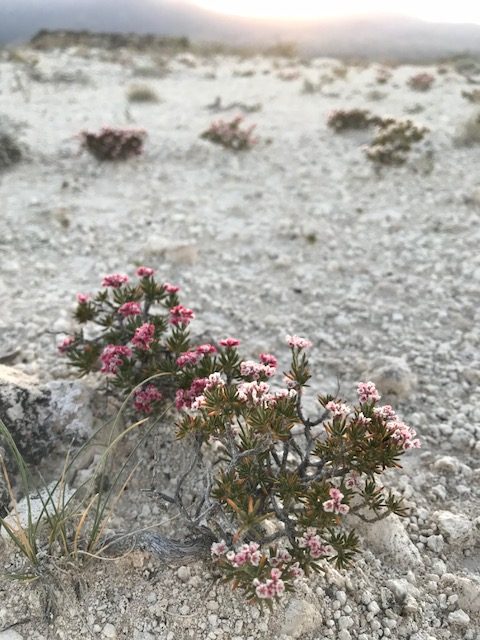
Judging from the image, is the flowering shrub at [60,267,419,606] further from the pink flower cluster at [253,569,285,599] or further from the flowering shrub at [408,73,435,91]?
the flowering shrub at [408,73,435,91]

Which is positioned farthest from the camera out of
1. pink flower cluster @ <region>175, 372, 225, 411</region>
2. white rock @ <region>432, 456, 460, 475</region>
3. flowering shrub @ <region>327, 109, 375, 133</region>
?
flowering shrub @ <region>327, 109, 375, 133</region>

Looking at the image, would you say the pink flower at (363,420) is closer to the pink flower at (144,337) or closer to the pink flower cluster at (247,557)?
the pink flower cluster at (247,557)

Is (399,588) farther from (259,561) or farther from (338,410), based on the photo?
(338,410)

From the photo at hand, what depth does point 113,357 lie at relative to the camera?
399cm

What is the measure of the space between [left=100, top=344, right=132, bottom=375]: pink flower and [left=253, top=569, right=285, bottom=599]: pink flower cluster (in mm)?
1953

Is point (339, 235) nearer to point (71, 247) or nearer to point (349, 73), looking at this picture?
point (71, 247)

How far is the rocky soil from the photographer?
9.95ft

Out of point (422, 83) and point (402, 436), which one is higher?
point (422, 83)

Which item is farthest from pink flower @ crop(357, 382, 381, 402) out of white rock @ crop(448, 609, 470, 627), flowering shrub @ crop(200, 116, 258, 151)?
flowering shrub @ crop(200, 116, 258, 151)

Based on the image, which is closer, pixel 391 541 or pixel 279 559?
pixel 279 559

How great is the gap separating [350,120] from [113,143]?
18.4 ft

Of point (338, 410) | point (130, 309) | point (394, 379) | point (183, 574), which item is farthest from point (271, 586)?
point (394, 379)

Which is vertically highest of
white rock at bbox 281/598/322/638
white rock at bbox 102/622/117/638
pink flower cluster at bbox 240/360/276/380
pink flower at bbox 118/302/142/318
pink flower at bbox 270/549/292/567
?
pink flower cluster at bbox 240/360/276/380

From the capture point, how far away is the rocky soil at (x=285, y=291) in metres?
3.03
